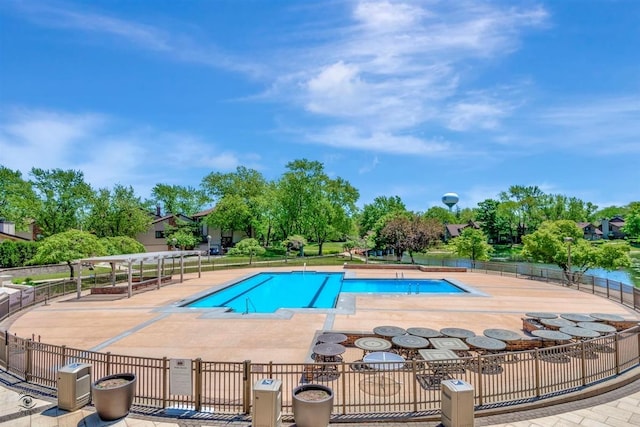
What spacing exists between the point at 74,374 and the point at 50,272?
31.1m

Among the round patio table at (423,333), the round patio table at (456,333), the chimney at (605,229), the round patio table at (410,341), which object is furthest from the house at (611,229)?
the round patio table at (410,341)

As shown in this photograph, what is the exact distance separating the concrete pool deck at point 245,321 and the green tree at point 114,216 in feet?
104

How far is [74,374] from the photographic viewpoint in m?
7.25

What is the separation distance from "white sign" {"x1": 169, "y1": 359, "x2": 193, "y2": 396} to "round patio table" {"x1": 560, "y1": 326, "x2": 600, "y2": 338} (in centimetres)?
1110

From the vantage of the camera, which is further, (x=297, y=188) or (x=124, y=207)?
(x=297, y=188)

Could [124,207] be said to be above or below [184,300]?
above

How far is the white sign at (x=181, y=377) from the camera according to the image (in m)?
7.18

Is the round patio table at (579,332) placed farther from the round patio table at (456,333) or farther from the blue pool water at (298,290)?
the blue pool water at (298,290)

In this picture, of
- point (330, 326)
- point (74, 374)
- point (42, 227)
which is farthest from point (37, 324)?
point (42, 227)

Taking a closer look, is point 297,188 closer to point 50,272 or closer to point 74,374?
point 50,272

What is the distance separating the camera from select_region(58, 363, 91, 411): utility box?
723 cm

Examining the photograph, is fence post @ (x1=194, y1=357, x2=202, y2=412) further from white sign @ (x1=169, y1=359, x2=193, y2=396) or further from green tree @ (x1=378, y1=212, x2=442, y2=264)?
green tree @ (x1=378, y1=212, x2=442, y2=264)

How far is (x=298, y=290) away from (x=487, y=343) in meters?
17.3

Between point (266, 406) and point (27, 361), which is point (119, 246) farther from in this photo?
point (266, 406)
